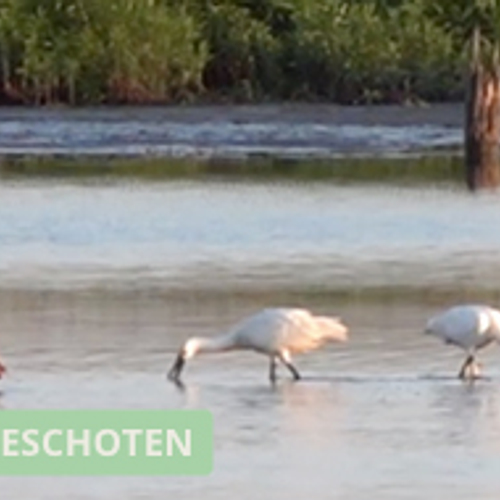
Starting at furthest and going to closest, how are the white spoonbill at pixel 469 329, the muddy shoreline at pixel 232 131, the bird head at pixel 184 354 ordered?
1. the muddy shoreline at pixel 232 131
2. the bird head at pixel 184 354
3. the white spoonbill at pixel 469 329

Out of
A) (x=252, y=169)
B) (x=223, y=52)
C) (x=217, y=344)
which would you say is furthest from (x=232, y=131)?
(x=217, y=344)

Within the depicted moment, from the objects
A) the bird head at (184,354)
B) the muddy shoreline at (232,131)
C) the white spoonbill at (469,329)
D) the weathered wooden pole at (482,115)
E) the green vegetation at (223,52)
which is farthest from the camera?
the green vegetation at (223,52)

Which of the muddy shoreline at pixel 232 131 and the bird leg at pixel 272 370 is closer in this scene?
the bird leg at pixel 272 370

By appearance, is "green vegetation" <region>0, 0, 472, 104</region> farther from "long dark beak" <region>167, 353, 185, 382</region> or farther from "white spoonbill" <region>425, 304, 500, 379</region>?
"long dark beak" <region>167, 353, 185, 382</region>

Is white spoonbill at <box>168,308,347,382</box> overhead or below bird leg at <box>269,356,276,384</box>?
overhead

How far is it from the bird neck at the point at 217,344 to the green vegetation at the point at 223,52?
96.4 ft

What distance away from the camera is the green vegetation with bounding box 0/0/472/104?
1777 inches

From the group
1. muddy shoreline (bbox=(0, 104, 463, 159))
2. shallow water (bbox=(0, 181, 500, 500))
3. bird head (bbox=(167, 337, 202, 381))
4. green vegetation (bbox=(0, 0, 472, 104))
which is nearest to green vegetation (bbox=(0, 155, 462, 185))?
muddy shoreline (bbox=(0, 104, 463, 159))

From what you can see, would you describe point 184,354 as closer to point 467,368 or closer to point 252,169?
point 467,368

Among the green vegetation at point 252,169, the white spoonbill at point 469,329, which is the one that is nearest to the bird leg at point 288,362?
the white spoonbill at point 469,329

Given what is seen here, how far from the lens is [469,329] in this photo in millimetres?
15094

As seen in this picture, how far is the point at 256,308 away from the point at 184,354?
3.29 meters

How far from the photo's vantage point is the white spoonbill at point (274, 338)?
1509 cm

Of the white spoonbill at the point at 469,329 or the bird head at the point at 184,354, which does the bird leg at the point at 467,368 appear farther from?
the bird head at the point at 184,354
